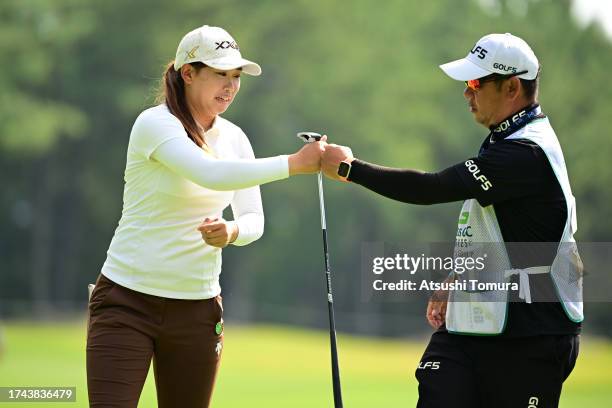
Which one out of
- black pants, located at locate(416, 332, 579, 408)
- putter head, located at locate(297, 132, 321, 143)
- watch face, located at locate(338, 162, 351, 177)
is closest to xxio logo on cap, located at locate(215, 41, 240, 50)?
putter head, located at locate(297, 132, 321, 143)

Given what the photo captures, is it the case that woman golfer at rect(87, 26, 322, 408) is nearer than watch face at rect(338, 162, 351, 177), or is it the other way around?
woman golfer at rect(87, 26, 322, 408)

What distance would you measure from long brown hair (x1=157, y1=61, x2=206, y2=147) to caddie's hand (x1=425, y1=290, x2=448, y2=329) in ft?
4.52

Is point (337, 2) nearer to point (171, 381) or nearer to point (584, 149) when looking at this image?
point (584, 149)

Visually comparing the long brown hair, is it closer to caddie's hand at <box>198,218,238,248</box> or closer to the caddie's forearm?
caddie's hand at <box>198,218,238,248</box>

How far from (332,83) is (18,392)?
30702 millimetres

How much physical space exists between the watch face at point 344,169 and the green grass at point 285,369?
21.3 feet

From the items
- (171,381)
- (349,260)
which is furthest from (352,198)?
(171,381)

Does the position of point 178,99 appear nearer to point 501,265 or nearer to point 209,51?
point 209,51

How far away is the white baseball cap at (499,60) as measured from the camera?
4.97m

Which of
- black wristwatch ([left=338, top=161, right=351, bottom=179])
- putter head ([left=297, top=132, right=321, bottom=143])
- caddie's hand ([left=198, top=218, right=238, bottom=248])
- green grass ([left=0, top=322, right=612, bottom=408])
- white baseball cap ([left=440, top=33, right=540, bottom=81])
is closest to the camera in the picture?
caddie's hand ([left=198, top=218, right=238, bottom=248])

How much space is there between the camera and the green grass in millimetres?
14867

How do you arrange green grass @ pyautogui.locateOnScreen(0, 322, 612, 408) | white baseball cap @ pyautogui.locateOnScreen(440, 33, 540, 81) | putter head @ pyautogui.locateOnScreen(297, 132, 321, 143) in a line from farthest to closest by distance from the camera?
green grass @ pyautogui.locateOnScreen(0, 322, 612, 408) < putter head @ pyautogui.locateOnScreen(297, 132, 321, 143) < white baseball cap @ pyautogui.locateOnScreen(440, 33, 540, 81)

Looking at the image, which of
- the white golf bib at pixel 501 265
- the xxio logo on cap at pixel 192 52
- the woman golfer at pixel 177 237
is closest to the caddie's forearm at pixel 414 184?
the white golf bib at pixel 501 265

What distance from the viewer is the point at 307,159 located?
5090mm
